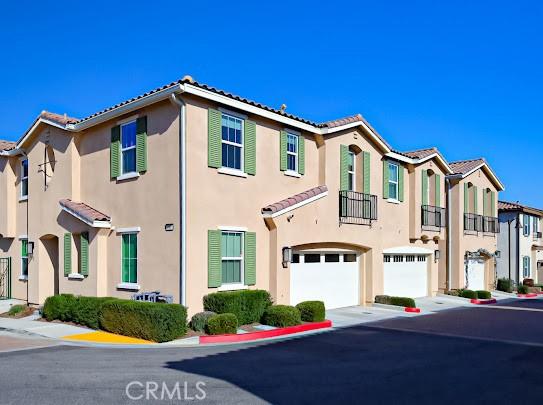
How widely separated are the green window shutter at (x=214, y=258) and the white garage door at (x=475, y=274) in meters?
18.3

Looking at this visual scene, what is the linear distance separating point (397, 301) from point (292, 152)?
7.29 m

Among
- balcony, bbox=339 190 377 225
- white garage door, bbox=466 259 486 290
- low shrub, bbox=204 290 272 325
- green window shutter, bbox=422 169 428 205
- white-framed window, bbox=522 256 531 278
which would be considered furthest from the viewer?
white-framed window, bbox=522 256 531 278

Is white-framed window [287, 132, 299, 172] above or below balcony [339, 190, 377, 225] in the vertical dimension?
above

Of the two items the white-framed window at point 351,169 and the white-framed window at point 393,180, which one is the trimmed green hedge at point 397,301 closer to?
the white-framed window at point 351,169

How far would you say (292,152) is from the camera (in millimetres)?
17734

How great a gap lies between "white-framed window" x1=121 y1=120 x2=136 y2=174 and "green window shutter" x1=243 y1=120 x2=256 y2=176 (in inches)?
135

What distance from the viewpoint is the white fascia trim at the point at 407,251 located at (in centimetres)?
2205

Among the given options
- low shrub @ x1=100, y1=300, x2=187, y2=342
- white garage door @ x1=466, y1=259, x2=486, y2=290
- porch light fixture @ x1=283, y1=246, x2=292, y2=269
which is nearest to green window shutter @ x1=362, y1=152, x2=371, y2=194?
Result: porch light fixture @ x1=283, y1=246, x2=292, y2=269

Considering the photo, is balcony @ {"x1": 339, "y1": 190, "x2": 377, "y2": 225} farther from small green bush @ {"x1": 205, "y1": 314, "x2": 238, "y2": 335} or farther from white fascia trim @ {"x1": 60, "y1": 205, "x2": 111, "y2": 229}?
white fascia trim @ {"x1": 60, "y1": 205, "x2": 111, "y2": 229}

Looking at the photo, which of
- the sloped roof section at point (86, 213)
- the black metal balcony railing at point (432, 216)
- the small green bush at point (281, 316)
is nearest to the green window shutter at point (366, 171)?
the black metal balcony railing at point (432, 216)

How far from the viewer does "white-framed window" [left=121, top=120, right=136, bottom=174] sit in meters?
15.9

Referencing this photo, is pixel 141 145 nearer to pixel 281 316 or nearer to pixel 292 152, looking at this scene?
pixel 292 152

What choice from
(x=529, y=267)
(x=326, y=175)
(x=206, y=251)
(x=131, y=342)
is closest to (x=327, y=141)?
(x=326, y=175)

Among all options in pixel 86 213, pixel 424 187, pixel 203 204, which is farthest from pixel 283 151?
pixel 424 187
